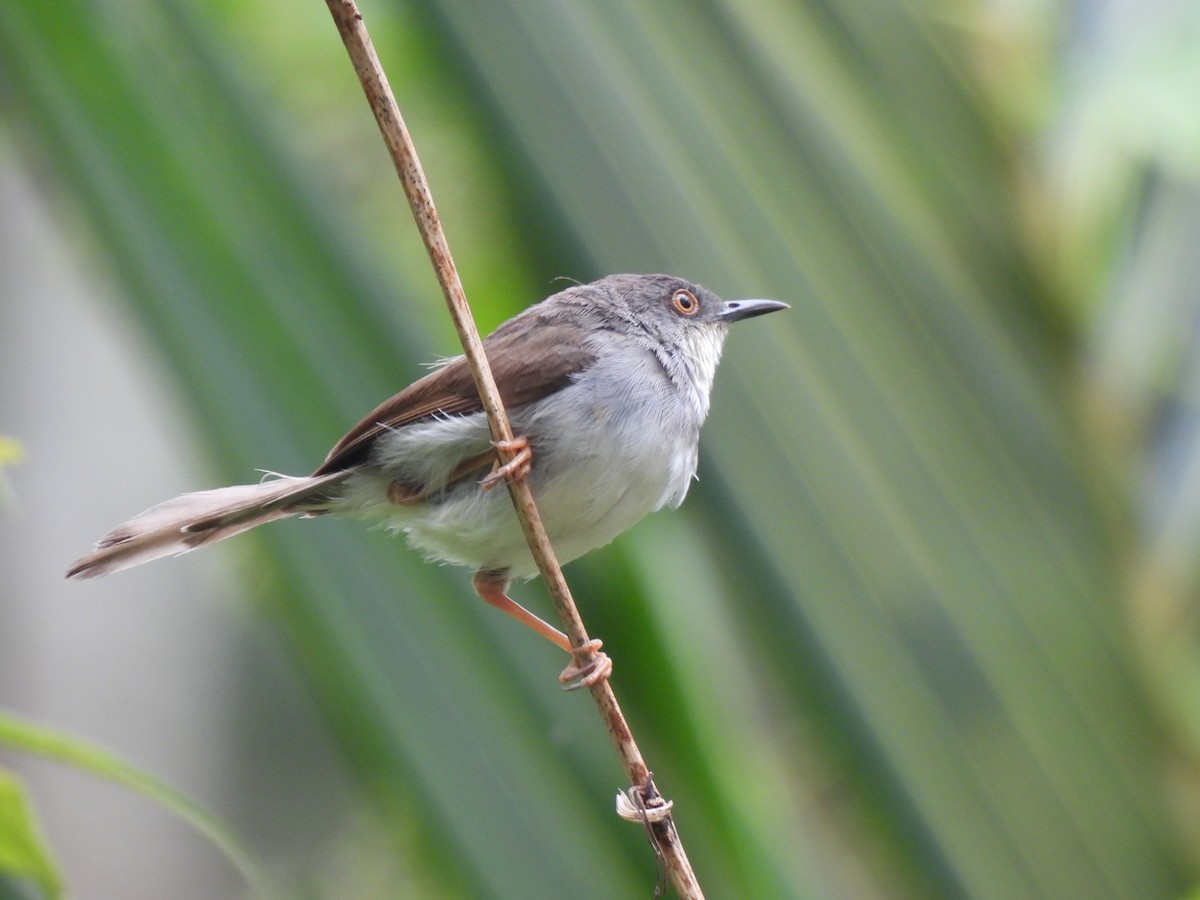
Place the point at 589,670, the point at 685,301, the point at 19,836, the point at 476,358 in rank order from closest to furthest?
the point at 19,836 → the point at 476,358 → the point at 589,670 → the point at 685,301

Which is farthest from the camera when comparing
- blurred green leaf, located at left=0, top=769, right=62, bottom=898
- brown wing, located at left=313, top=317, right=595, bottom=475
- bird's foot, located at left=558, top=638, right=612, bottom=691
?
brown wing, located at left=313, top=317, right=595, bottom=475

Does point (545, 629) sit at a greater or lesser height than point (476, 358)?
lesser

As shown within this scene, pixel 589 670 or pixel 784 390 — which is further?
pixel 784 390

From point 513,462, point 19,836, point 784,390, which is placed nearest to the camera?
point 19,836

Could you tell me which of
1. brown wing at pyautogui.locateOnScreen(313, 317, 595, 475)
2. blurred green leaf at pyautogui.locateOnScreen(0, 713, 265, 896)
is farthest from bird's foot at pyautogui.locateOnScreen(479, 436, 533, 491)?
blurred green leaf at pyautogui.locateOnScreen(0, 713, 265, 896)

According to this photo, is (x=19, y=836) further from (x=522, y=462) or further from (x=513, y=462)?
(x=522, y=462)

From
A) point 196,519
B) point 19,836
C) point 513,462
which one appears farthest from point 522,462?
point 19,836

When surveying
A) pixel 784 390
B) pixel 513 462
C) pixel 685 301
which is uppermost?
pixel 685 301

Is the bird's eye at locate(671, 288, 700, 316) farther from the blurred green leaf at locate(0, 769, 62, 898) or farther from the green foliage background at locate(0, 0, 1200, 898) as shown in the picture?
the blurred green leaf at locate(0, 769, 62, 898)
